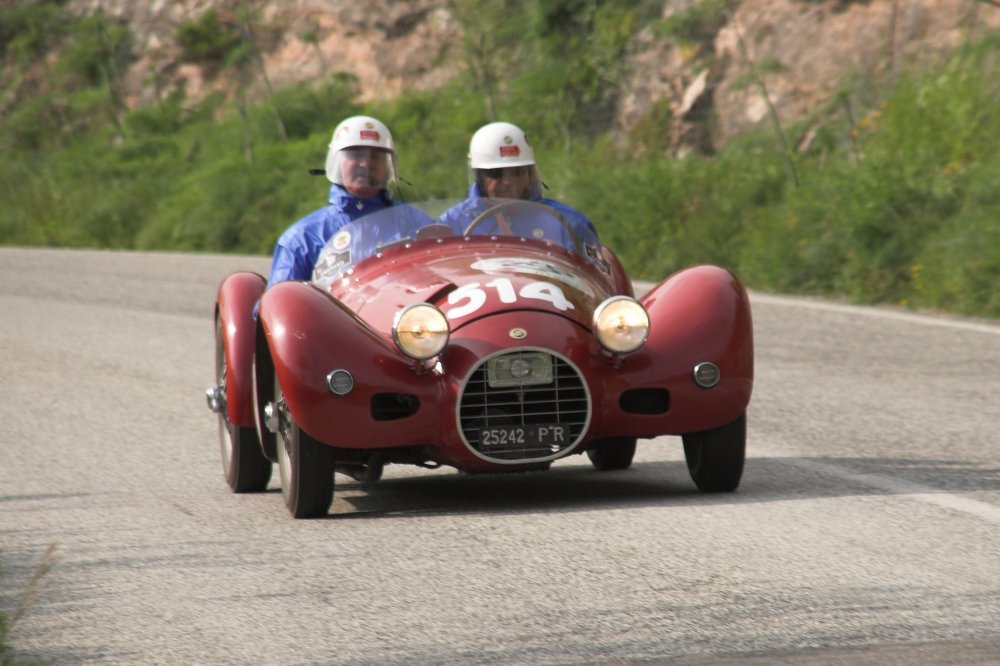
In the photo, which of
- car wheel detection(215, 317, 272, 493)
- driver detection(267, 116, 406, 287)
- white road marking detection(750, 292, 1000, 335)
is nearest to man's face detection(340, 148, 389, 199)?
driver detection(267, 116, 406, 287)

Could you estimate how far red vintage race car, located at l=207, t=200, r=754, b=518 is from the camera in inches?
240

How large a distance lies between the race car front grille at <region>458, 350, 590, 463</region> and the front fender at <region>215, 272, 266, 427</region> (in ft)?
4.31

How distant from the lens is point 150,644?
4.38 m

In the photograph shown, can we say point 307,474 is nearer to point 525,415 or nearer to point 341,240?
point 525,415

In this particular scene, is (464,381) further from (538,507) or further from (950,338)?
(950,338)

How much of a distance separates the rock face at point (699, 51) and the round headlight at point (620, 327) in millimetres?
9463

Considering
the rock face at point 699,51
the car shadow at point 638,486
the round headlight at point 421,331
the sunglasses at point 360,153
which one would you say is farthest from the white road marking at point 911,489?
the rock face at point 699,51

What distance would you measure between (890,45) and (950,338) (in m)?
11.2

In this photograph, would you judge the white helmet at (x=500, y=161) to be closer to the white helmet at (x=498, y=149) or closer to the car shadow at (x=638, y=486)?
the white helmet at (x=498, y=149)

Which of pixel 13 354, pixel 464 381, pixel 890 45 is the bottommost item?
pixel 13 354

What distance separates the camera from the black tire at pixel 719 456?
6.48 meters

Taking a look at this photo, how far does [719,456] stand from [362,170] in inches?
97.3

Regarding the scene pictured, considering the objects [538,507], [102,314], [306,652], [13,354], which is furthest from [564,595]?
[102,314]

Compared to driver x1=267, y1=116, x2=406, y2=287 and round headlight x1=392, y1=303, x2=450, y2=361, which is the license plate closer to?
round headlight x1=392, y1=303, x2=450, y2=361
